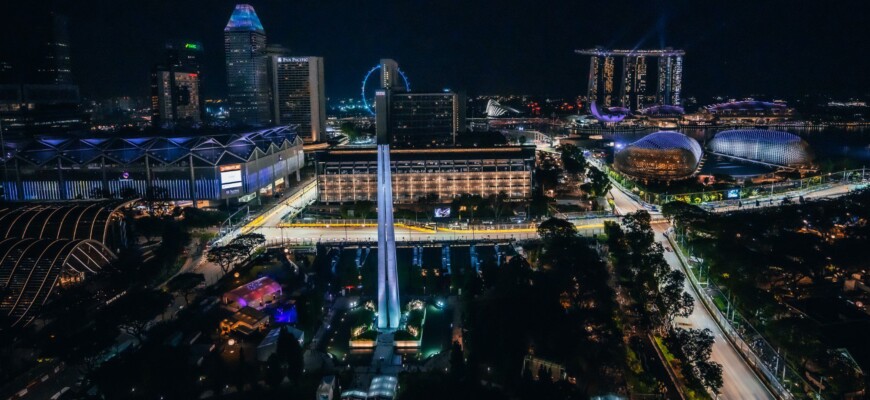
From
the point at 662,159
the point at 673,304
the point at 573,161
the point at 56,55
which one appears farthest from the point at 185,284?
the point at 56,55

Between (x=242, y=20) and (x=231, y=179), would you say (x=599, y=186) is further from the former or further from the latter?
(x=242, y=20)

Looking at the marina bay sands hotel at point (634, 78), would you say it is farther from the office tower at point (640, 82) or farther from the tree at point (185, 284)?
the tree at point (185, 284)

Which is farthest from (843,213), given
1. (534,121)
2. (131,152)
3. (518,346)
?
(534,121)

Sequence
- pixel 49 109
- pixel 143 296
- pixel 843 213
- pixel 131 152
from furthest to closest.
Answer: pixel 49 109 < pixel 131 152 < pixel 843 213 < pixel 143 296

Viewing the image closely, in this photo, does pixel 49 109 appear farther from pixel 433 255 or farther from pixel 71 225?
pixel 433 255

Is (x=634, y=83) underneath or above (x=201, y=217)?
above

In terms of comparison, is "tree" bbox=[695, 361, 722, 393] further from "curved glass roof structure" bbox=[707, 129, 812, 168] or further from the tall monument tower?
"curved glass roof structure" bbox=[707, 129, 812, 168]

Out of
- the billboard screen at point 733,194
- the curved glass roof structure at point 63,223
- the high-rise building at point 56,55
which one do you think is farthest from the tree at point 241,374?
the high-rise building at point 56,55
